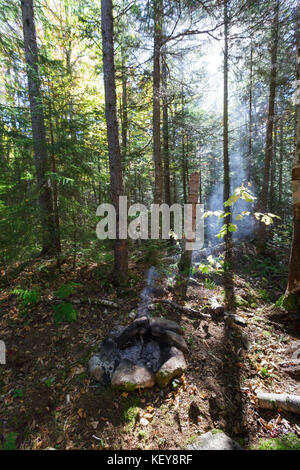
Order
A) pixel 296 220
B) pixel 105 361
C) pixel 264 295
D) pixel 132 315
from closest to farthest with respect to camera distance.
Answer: pixel 105 361
pixel 296 220
pixel 132 315
pixel 264 295

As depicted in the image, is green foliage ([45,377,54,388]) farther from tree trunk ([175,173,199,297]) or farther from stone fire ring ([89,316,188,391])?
tree trunk ([175,173,199,297])

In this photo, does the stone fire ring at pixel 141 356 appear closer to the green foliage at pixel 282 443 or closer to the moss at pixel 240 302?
the green foliage at pixel 282 443

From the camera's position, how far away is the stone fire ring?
3.23m

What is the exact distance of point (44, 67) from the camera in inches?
210

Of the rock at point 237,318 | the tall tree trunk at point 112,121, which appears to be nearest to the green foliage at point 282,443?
the rock at point 237,318

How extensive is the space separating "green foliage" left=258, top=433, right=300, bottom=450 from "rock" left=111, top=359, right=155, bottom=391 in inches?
63.3

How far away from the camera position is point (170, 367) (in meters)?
3.34

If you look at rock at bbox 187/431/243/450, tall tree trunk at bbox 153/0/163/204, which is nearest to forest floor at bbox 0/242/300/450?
rock at bbox 187/431/243/450

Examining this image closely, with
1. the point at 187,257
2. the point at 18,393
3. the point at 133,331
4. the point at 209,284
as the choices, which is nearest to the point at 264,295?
the point at 209,284

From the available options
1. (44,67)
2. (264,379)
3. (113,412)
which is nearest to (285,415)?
(264,379)

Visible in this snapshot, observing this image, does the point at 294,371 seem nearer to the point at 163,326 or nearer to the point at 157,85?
the point at 163,326

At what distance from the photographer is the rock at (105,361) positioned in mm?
3385

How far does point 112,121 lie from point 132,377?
5748mm

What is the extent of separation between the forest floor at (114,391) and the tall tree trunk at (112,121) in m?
0.95
